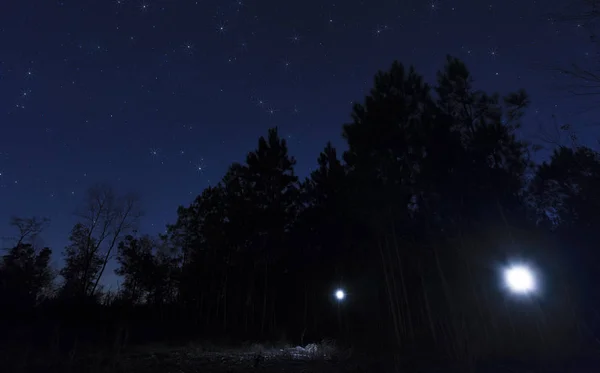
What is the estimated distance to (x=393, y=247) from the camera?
20.8 meters

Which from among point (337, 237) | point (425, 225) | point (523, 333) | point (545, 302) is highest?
point (337, 237)

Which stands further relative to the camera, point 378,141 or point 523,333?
point 378,141

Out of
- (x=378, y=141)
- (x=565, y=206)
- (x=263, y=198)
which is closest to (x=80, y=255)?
(x=263, y=198)

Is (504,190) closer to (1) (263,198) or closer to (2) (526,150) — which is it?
(2) (526,150)

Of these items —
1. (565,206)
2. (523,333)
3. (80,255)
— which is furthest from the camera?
(80,255)

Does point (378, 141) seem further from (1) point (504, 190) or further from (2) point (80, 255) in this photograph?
(2) point (80, 255)

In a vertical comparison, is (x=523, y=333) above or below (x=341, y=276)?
below

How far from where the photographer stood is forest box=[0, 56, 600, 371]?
15.2m

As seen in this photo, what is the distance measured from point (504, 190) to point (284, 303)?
21.2m

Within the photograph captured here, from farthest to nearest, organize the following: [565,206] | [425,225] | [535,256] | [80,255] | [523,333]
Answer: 1. [80,255]
2. [565,206]
3. [425,225]
4. [535,256]
5. [523,333]

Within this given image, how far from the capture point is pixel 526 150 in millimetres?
16141

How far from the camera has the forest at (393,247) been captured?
15195mm

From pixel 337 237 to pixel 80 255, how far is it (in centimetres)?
2336

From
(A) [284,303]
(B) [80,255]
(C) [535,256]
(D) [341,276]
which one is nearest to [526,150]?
(C) [535,256]
